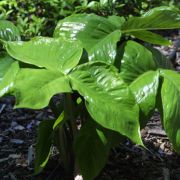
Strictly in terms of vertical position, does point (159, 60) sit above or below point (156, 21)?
below

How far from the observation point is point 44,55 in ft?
5.65

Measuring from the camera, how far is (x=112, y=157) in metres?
2.36

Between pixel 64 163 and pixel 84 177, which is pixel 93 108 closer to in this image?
pixel 84 177

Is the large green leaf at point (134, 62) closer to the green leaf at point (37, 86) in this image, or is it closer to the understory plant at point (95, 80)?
the understory plant at point (95, 80)

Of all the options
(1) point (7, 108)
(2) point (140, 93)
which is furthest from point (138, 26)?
(1) point (7, 108)

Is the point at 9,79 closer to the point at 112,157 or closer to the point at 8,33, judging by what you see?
the point at 8,33

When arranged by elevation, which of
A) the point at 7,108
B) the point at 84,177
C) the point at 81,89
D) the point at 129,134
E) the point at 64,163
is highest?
the point at 81,89

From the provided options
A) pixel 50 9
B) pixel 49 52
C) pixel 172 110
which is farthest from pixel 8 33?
pixel 50 9

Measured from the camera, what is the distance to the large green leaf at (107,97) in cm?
157

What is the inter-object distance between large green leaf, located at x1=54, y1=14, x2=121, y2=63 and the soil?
2.10 ft

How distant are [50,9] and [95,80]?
176cm

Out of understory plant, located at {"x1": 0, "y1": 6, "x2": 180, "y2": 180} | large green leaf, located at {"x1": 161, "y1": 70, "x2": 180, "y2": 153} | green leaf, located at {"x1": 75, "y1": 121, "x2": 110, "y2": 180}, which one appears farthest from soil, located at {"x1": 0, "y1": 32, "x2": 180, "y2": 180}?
large green leaf, located at {"x1": 161, "y1": 70, "x2": 180, "y2": 153}

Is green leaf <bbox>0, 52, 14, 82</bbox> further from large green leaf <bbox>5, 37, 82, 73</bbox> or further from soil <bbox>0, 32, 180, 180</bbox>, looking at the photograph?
soil <bbox>0, 32, 180, 180</bbox>

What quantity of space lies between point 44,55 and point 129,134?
0.40 meters
